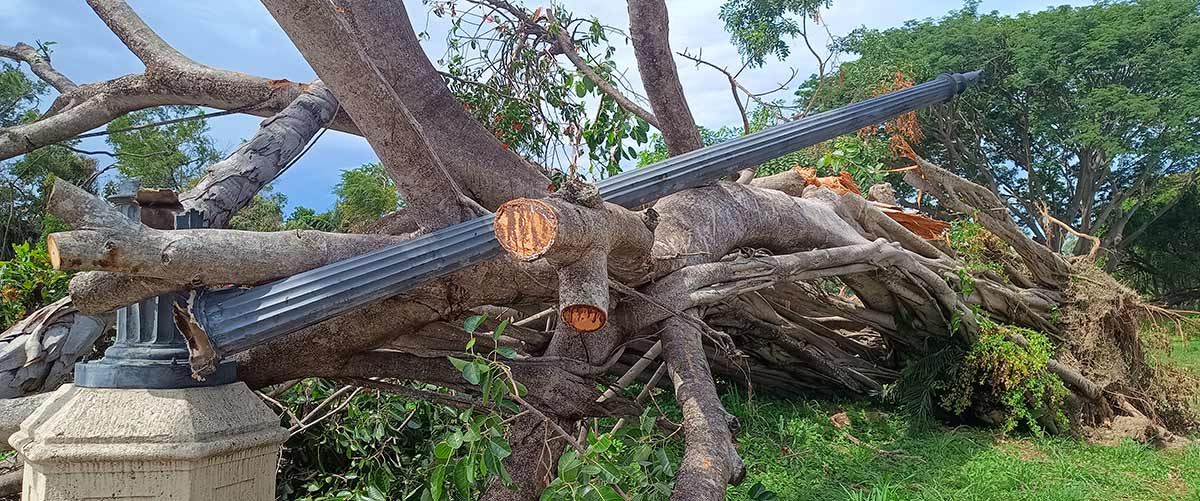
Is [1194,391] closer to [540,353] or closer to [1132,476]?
[1132,476]

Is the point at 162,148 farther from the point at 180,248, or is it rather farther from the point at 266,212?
the point at 180,248

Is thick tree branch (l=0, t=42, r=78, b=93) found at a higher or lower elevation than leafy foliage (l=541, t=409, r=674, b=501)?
higher

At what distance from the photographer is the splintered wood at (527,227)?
177 cm

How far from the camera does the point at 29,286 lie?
3.72 m

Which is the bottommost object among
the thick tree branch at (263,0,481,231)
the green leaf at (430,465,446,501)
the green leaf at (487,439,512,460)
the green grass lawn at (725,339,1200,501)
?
the green grass lawn at (725,339,1200,501)

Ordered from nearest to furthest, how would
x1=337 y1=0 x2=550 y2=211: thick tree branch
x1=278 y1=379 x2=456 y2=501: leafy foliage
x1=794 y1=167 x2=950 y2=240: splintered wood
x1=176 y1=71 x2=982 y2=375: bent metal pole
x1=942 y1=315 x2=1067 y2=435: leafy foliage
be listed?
x1=176 y1=71 x2=982 y2=375: bent metal pole < x1=337 y1=0 x2=550 y2=211: thick tree branch < x1=278 y1=379 x2=456 y2=501: leafy foliage < x1=942 y1=315 x2=1067 y2=435: leafy foliage < x1=794 y1=167 x2=950 y2=240: splintered wood

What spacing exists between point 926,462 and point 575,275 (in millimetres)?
3177

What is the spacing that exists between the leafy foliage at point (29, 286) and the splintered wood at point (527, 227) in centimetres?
298

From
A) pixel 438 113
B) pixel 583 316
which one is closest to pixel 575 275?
pixel 583 316

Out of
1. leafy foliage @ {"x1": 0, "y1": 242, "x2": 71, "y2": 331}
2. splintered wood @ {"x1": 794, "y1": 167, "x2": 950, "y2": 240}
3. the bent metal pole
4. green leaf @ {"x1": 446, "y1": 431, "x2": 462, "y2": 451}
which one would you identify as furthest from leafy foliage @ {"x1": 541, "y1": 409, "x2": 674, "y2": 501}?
leafy foliage @ {"x1": 0, "y1": 242, "x2": 71, "y2": 331}

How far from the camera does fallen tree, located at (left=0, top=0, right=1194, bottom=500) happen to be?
1.92 meters

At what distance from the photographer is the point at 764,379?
5.46 meters

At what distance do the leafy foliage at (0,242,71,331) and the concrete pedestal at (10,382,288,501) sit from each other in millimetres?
2176

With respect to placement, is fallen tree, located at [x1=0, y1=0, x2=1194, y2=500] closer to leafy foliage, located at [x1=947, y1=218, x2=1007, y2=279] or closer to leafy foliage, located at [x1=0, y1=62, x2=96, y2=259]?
leafy foliage, located at [x1=947, y1=218, x2=1007, y2=279]
